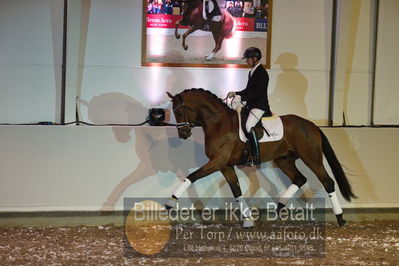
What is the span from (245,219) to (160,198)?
113 cm

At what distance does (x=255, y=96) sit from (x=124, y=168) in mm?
1880

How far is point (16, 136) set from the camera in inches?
262

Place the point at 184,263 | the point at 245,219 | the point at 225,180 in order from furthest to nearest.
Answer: the point at 225,180, the point at 245,219, the point at 184,263

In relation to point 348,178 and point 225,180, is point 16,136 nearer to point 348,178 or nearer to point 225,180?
point 225,180

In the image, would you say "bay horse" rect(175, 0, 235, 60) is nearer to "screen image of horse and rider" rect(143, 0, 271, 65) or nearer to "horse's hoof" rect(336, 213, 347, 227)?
"screen image of horse and rider" rect(143, 0, 271, 65)

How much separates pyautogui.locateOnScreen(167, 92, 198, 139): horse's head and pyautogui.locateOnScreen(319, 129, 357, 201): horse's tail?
1.69m

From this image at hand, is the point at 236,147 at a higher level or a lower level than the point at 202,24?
lower

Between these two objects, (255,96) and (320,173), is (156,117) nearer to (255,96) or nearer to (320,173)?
(255,96)

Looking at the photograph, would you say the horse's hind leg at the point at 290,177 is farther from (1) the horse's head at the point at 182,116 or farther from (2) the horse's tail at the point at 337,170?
(1) the horse's head at the point at 182,116

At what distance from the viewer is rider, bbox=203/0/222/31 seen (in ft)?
24.7

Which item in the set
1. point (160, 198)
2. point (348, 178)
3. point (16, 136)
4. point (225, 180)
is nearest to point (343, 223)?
point (348, 178)

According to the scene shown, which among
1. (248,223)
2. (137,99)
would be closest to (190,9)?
(137,99)

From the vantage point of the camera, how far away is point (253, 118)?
6391 mm

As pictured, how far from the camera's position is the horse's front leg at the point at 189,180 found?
20.0 ft
